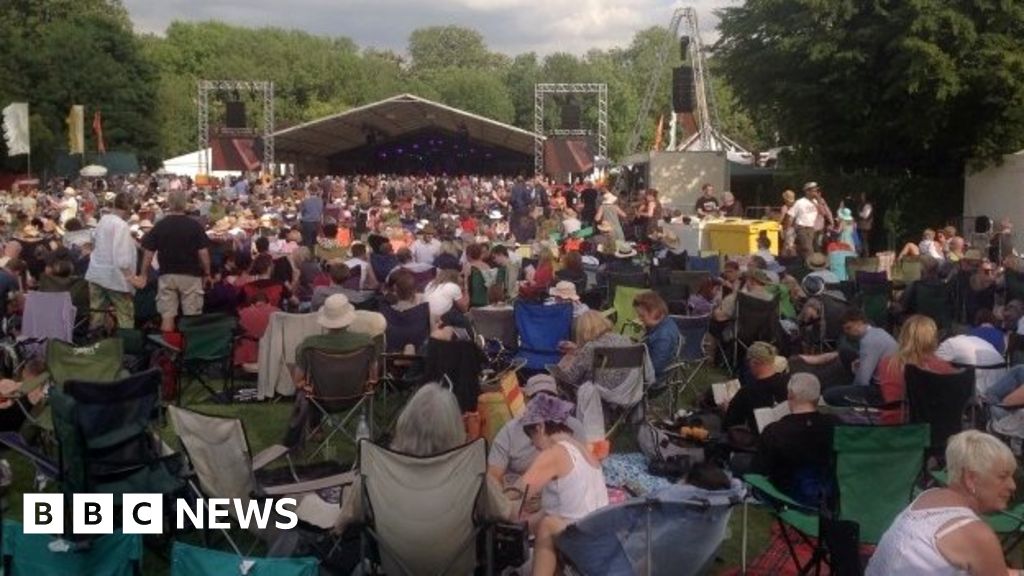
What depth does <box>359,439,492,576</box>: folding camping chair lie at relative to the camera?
4766mm

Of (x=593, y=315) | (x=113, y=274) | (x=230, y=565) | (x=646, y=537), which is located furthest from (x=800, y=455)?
(x=113, y=274)

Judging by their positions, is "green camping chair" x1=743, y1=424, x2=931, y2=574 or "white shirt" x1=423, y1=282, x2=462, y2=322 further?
"white shirt" x1=423, y1=282, x2=462, y2=322

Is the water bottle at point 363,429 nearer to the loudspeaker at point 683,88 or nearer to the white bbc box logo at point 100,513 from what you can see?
the white bbc box logo at point 100,513

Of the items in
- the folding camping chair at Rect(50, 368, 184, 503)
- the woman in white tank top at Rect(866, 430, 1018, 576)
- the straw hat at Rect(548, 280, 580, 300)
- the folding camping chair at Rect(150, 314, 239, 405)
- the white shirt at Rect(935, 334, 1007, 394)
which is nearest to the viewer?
the woman in white tank top at Rect(866, 430, 1018, 576)

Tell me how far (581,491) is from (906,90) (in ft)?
61.7

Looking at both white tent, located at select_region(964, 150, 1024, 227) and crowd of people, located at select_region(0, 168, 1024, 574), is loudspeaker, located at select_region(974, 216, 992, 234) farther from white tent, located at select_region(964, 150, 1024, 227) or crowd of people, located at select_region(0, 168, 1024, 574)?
crowd of people, located at select_region(0, 168, 1024, 574)

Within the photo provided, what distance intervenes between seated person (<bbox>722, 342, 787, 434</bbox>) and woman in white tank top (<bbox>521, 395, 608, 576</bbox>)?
2.04m

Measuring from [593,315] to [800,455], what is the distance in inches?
95.6

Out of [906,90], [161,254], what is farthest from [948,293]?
[906,90]

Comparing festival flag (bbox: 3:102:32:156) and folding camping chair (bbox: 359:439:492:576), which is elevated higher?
festival flag (bbox: 3:102:32:156)

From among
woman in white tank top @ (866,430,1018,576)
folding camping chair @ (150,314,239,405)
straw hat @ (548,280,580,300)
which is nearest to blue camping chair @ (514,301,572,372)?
straw hat @ (548,280,580,300)

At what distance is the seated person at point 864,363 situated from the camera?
24.5 ft

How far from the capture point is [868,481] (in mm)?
5254

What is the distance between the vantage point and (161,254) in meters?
9.74
